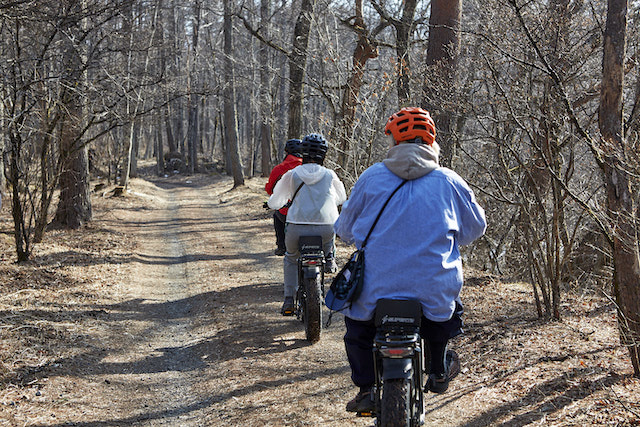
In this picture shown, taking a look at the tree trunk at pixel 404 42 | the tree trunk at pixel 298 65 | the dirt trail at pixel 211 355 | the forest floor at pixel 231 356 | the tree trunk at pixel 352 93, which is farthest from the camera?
the tree trunk at pixel 298 65

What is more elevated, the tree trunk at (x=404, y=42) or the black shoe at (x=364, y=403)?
the tree trunk at (x=404, y=42)

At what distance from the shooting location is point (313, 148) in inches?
272

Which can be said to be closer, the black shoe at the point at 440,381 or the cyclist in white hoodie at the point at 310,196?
the black shoe at the point at 440,381

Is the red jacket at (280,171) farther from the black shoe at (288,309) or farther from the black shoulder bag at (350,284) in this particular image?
the black shoulder bag at (350,284)

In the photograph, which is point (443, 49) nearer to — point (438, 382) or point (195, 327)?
point (195, 327)

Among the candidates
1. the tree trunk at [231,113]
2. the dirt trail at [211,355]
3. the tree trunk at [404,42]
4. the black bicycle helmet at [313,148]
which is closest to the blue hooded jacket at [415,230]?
the dirt trail at [211,355]

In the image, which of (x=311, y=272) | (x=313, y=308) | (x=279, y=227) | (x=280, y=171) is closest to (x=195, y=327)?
(x=279, y=227)

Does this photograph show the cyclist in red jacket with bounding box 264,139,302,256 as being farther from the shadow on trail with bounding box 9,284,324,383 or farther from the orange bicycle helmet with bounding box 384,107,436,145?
the orange bicycle helmet with bounding box 384,107,436,145

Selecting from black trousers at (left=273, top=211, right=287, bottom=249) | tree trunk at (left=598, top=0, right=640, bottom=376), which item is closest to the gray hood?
tree trunk at (left=598, top=0, right=640, bottom=376)

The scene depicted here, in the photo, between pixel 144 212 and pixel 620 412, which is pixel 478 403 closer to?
pixel 620 412

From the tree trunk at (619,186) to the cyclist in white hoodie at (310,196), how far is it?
2.83 meters

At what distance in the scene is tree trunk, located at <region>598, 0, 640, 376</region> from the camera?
4871mm

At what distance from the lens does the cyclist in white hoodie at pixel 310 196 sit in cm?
684

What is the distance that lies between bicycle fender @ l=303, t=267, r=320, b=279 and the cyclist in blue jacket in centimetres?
275
